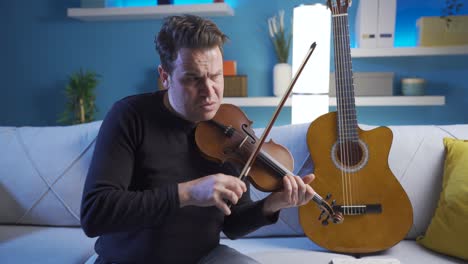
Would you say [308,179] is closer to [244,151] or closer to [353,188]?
[244,151]

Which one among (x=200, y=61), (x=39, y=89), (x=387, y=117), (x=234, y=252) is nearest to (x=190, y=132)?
(x=200, y=61)

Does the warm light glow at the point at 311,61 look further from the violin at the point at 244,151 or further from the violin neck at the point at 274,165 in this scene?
the violin neck at the point at 274,165

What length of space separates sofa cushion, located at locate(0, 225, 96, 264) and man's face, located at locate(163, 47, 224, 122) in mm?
758

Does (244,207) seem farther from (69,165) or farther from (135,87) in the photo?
(135,87)

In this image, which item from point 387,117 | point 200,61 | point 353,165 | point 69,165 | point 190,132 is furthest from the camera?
point 387,117

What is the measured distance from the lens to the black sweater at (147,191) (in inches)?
38.8

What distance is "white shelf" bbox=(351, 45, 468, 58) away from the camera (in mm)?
2518

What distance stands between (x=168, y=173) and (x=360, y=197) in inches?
27.9

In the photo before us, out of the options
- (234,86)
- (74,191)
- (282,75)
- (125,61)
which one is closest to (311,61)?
(282,75)

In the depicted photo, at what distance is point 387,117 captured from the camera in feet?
9.41

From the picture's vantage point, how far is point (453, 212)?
1.41 meters

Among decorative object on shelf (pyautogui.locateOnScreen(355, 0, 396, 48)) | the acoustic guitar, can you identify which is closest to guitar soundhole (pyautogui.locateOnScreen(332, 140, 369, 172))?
the acoustic guitar

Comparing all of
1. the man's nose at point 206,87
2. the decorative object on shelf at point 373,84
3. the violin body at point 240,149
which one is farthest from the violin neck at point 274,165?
the decorative object on shelf at point 373,84

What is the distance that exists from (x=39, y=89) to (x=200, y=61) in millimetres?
Result: 2495
